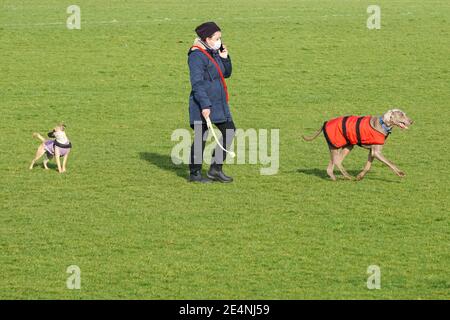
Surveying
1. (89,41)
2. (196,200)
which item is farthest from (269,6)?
(196,200)

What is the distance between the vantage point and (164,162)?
1905 cm

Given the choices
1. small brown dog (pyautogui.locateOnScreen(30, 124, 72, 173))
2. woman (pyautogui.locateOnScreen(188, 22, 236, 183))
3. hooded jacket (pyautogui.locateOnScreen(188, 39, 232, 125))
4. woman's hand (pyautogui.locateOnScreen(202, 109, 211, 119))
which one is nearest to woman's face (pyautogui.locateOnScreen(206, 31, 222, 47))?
woman (pyautogui.locateOnScreen(188, 22, 236, 183))

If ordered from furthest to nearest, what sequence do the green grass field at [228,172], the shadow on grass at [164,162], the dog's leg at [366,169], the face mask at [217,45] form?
1. the shadow on grass at [164,162]
2. the dog's leg at [366,169]
3. the face mask at [217,45]
4. the green grass field at [228,172]

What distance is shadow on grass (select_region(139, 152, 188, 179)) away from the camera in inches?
715

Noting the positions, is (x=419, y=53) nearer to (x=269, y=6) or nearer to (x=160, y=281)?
(x=269, y=6)

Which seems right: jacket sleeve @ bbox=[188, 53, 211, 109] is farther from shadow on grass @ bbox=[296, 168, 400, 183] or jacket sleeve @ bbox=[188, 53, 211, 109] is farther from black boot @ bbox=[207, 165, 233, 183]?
shadow on grass @ bbox=[296, 168, 400, 183]

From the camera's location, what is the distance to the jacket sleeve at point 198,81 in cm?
1599

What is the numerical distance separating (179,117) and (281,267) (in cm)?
1152

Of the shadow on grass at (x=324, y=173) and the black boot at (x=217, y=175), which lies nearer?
the black boot at (x=217, y=175)

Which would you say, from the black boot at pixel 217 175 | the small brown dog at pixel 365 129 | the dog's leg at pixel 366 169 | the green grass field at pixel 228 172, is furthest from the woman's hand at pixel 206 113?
the dog's leg at pixel 366 169

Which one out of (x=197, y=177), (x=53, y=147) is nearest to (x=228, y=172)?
(x=197, y=177)

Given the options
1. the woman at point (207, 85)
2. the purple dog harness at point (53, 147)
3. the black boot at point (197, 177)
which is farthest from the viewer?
the purple dog harness at point (53, 147)

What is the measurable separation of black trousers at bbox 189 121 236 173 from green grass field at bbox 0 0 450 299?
1.48 feet

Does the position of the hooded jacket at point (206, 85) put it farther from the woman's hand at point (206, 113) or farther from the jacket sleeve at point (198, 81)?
the woman's hand at point (206, 113)
